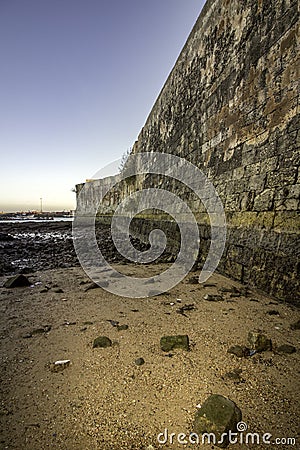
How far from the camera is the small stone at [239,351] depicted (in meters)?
1.63

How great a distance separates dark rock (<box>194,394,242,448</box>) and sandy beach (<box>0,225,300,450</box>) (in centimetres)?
5

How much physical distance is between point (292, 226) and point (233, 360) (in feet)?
5.04

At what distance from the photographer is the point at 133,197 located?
468 inches

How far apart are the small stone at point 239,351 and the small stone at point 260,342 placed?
61mm

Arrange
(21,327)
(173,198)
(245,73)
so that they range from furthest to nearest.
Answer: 1. (173,198)
2. (245,73)
3. (21,327)

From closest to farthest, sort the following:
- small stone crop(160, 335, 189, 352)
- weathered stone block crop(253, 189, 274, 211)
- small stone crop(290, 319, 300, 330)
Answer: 1. small stone crop(160, 335, 189, 352)
2. small stone crop(290, 319, 300, 330)
3. weathered stone block crop(253, 189, 274, 211)

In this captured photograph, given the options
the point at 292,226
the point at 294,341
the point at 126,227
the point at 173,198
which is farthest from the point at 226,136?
the point at 126,227

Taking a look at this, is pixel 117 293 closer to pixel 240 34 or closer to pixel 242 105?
pixel 242 105

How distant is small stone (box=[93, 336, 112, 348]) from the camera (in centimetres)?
179

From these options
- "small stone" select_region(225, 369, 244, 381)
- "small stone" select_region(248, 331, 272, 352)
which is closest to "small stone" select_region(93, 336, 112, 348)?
"small stone" select_region(225, 369, 244, 381)

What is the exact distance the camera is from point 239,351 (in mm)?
1646

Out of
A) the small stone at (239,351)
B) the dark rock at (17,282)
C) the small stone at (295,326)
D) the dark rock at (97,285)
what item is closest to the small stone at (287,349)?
the small stone at (239,351)

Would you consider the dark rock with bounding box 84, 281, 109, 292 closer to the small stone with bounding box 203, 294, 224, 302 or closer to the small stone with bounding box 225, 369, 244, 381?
the small stone with bounding box 203, 294, 224, 302

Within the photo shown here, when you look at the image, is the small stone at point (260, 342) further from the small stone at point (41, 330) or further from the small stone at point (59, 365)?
the small stone at point (41, 330)
